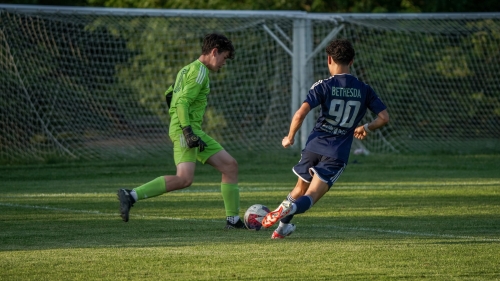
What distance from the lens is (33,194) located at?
11.5 m

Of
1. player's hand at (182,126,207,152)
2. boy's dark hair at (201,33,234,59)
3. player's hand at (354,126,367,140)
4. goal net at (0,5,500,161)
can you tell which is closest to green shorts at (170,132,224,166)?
player's hand at (182,126,207,152)

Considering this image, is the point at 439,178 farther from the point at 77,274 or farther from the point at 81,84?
the point at 77,274

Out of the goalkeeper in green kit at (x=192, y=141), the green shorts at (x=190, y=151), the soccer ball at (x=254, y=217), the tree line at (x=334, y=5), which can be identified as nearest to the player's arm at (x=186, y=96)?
the goalkeeper in green kit at (x=192, y=141)

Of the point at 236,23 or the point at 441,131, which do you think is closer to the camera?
the point at 236,23

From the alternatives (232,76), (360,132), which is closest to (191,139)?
(360,132)

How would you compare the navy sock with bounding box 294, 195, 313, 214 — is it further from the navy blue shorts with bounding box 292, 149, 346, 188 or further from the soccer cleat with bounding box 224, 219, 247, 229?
the soccer cleat with bounding box 224, 219, 247, 229

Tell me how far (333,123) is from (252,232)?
4.34 ft

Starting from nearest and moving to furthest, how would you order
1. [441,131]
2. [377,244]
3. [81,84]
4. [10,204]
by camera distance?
[377,244] < [10,204] < [81,84] < [441,131]

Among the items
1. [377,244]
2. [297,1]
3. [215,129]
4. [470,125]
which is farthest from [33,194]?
[297,1]

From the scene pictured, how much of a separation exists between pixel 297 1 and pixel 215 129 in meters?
7.96

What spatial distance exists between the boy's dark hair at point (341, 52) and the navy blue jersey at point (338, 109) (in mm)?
140

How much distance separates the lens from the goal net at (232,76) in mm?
16641

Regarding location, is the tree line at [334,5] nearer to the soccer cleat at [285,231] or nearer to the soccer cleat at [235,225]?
the soccer cleat at [235,225]

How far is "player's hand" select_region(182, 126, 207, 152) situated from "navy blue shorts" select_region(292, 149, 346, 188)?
3.14 ft
